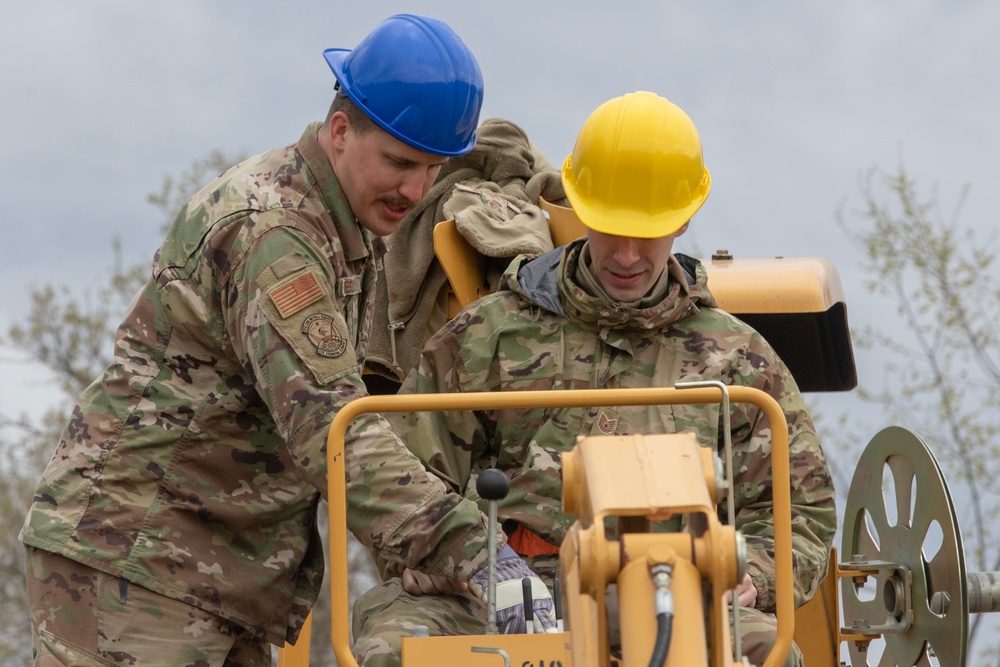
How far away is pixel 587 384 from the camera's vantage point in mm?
4645

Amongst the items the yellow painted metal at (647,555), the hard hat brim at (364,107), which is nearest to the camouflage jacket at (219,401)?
the hard hat brim at (364,107)

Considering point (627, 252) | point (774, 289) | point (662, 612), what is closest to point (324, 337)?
point (627, 252)

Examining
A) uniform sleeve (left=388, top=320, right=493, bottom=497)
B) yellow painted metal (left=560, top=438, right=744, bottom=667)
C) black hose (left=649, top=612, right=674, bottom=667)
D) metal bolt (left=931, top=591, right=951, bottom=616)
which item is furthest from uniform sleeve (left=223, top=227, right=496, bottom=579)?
metal bolt (left=931, top=591, right=951, bottom=616)

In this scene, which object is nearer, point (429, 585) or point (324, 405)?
point (324, 405)

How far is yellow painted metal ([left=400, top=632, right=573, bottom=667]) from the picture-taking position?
329 cm

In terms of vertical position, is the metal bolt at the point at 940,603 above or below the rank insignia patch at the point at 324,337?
below

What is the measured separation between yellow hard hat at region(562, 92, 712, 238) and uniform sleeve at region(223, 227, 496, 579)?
1135mm

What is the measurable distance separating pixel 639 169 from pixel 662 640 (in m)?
2.46

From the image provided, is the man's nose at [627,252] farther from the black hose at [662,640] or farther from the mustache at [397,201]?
the black hose at [662,640]

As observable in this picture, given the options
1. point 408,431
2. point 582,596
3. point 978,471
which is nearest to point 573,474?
point 582,596

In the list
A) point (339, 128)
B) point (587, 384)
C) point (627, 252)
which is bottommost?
point (587, 384)

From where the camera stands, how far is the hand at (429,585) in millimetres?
4238

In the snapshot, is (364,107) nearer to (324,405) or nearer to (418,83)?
(418,83)

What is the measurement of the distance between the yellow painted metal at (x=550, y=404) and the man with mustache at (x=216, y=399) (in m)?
0.50
